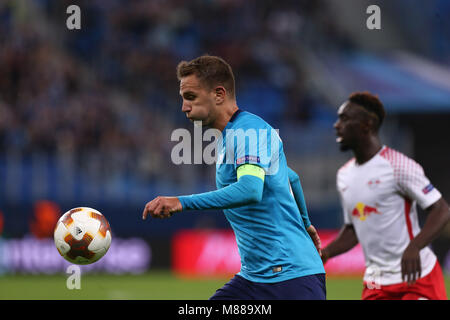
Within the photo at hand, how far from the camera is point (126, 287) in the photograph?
43.5 ft

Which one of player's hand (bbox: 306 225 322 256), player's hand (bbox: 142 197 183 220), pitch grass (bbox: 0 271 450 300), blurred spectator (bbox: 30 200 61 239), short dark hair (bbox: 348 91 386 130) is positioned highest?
short dark hair (bbox: 348 91 386 130)

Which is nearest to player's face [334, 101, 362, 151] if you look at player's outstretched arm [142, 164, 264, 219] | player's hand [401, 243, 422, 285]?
player's hand [401, 243, 422, 285]

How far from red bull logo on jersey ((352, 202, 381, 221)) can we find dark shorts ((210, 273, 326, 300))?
61.9 inches

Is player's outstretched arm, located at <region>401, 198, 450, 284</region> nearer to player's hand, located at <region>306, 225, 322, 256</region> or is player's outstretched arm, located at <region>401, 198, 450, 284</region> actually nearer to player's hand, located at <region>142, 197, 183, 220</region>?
player's hand, located at <region>306, 225, 322, 256</region>

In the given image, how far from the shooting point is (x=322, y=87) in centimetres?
2011

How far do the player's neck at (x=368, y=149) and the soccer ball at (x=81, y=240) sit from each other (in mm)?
2243

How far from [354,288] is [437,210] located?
8.02 meters

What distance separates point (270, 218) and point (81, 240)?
114 centimetres

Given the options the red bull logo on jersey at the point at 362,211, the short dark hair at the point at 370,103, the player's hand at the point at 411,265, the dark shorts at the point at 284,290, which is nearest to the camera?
the dark shorts at the point at 284,290

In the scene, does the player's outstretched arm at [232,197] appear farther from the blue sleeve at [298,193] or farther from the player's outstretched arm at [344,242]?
the player's outstretched arm at [344,242]

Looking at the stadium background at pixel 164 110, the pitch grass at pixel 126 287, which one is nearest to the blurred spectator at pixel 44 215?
the stadium background at pixel 164 110

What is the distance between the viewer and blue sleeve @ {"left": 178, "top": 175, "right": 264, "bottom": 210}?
13.4 feet

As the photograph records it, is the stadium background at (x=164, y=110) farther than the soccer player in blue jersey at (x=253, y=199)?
Yes

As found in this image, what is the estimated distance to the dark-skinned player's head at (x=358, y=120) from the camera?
6.02 meters
